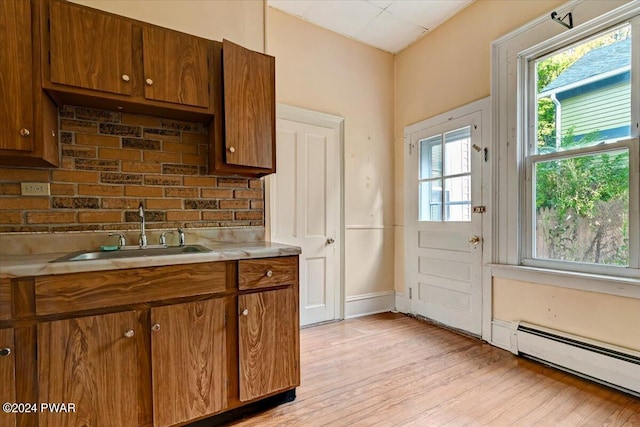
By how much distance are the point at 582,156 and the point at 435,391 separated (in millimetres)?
1867

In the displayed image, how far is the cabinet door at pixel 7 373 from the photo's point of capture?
3.99 feet

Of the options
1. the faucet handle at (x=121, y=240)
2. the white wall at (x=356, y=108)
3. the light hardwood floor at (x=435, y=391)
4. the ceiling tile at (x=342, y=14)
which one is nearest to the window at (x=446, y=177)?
the white wall at (x=356, y=108)

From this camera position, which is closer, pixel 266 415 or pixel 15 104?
pixel 15 104

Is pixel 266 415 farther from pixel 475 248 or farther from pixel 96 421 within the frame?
pixel 475 248

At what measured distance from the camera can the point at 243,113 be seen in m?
1.99

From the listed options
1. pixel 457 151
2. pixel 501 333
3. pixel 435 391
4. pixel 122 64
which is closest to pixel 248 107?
pixel 122 64

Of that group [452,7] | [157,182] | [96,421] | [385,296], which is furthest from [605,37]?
[96,421]

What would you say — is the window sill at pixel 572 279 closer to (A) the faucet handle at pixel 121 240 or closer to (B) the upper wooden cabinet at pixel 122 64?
(B) the upper wooden cabinet at pixel 122 64

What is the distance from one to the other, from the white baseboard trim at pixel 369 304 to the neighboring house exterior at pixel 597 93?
225 centimetres

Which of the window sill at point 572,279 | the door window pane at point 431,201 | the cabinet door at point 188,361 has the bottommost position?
the cabinet door at point 188,361

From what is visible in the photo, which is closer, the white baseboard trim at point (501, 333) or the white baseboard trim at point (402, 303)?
the white baseboard trim at point (501, 333)

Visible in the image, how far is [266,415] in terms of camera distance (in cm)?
174

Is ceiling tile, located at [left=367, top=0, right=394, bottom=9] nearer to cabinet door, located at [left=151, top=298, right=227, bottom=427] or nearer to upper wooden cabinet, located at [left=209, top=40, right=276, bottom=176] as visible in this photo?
upper wooden cabinet, located at [left=209, top=40, right=276, bottom=176]

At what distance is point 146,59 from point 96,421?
5.89ft
